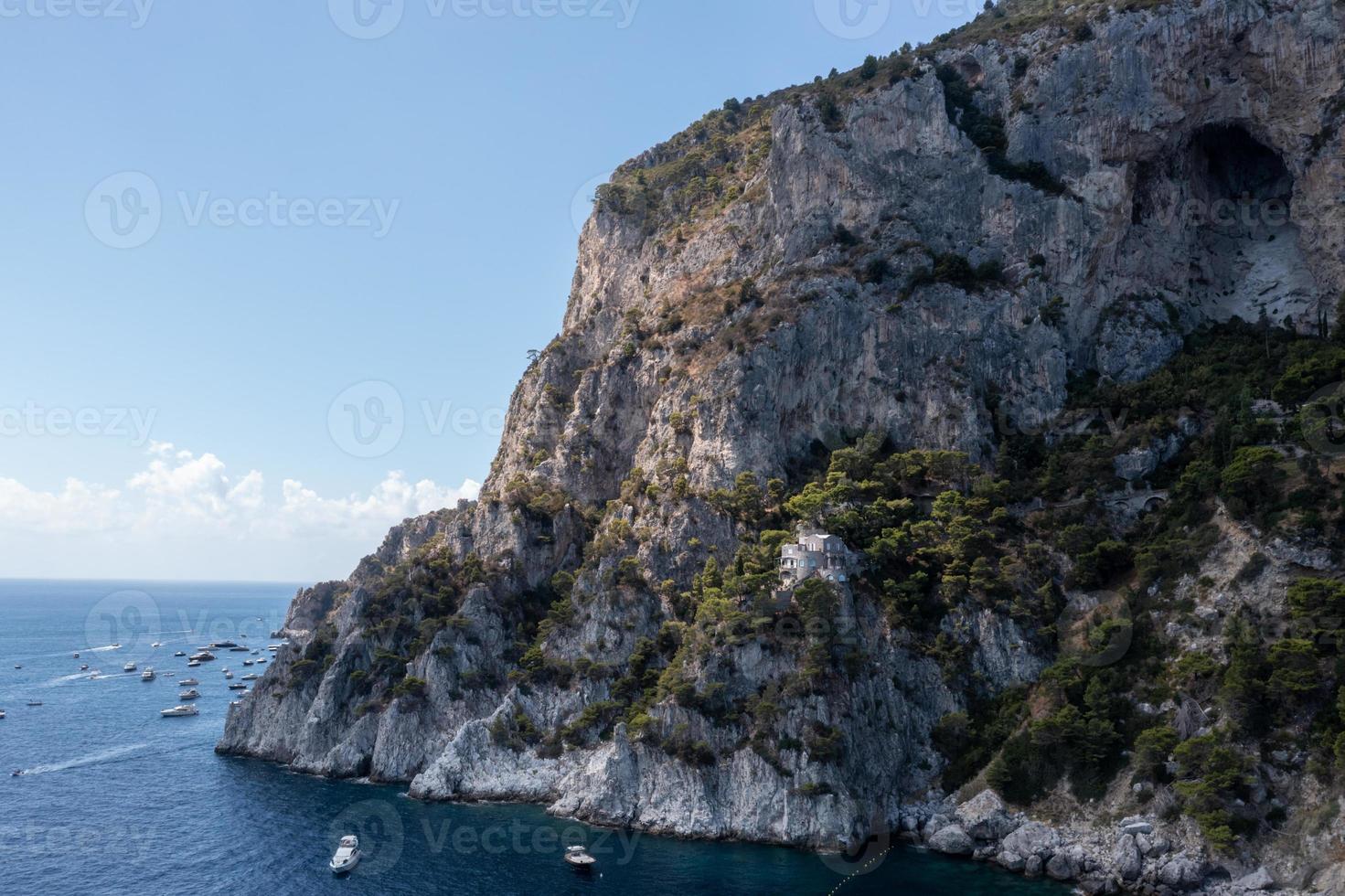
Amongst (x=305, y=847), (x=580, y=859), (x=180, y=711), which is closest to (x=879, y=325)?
(x=580, y=859)

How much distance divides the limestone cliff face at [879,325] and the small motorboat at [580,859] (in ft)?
40.0

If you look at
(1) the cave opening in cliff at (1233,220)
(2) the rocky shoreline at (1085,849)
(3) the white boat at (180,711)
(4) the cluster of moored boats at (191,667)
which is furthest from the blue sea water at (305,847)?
(1) the cave opening in cliff at (1233,220)

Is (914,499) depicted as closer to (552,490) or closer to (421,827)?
(552,490)

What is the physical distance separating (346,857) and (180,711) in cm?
6957

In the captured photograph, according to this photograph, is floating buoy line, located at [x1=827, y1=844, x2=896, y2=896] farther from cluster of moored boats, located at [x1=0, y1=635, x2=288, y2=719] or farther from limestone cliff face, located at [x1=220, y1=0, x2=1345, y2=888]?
cluster of moored boats, located at [x1=0, y1=635, x2=288, y2=719]

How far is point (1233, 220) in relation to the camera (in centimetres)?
10694

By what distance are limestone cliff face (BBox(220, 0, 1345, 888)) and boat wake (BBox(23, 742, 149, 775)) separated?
11460mm

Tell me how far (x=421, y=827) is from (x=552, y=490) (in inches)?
1813

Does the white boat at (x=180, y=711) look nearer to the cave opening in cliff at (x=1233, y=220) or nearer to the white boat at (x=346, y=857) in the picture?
the white boat at (x=346, y=857)

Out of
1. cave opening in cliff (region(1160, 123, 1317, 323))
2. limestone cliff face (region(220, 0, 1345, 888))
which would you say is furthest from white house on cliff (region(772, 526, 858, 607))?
cave opening in cliff (region(1160, 123, 1317, 323))

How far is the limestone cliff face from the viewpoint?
3462 inches

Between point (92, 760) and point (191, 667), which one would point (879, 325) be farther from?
point (191, 667)

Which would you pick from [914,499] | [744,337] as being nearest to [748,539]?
[914,499]

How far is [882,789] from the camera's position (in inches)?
2808
